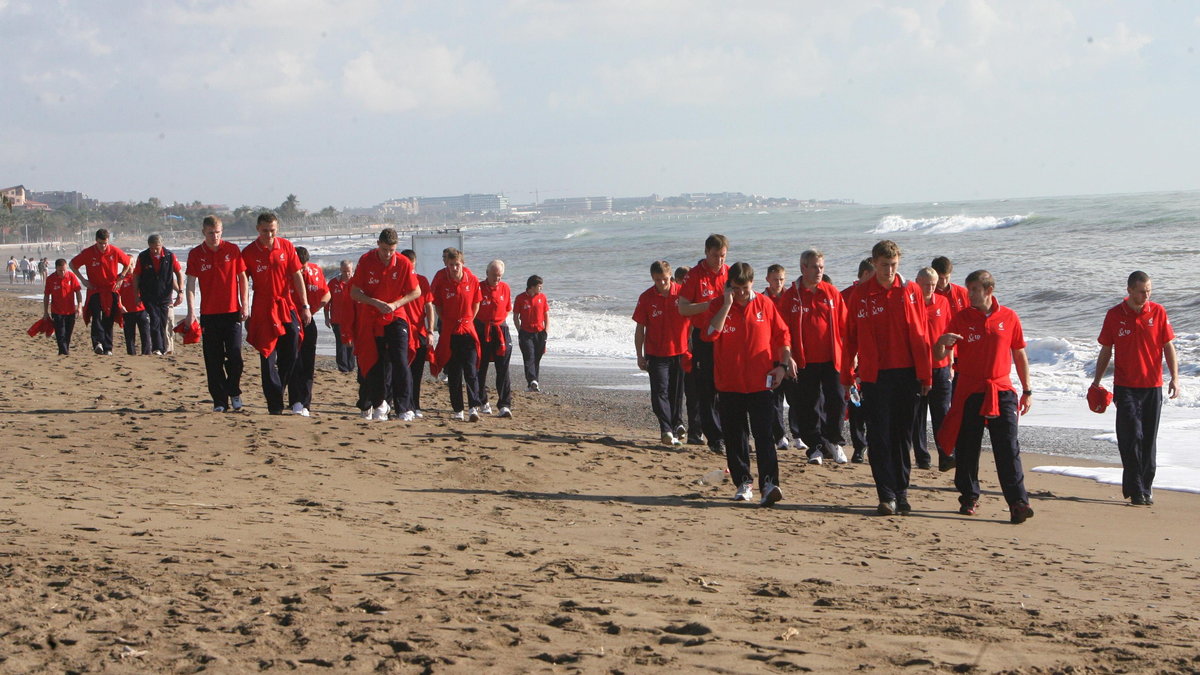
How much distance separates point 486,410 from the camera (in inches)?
468

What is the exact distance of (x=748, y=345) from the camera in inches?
295

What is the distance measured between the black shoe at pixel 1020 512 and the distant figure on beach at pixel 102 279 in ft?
36.6

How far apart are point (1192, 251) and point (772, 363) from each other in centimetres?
3474

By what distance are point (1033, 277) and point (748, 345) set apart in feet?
91.9

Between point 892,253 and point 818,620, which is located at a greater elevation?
point 892,253

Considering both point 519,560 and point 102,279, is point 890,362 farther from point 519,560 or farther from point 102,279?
point 102,279

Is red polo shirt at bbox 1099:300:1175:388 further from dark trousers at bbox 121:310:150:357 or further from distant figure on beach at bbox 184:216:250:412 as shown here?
dark trousers at bbox 121:310:150:357

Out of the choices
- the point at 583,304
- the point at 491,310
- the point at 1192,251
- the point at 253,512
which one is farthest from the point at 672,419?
the point at 1192,251

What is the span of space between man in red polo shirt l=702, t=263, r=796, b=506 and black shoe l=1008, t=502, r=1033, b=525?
1448 millimetres

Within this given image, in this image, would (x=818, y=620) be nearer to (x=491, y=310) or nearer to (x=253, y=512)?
(x=253, y=512)

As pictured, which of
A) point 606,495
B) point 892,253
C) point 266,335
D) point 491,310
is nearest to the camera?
point 892,253

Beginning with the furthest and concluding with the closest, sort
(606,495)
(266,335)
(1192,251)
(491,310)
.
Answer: (1192,251) → (491,310) → (266,335) → (606,495)

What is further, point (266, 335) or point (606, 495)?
point (266, 335)

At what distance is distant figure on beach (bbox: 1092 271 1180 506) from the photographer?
8.40 meters
